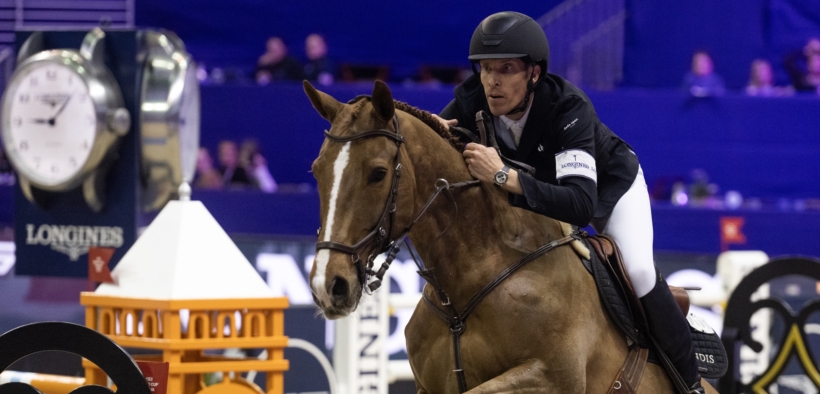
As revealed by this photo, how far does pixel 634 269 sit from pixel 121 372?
178cm

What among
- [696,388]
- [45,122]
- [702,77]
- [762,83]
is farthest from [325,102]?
[762,83]

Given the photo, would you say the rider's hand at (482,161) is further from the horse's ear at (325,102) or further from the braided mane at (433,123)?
the horse's ear at (325,102)

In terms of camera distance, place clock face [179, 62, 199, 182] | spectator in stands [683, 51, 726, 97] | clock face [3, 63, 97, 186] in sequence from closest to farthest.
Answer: clock face [3, 63, 97, 186]
clock face [179, 62, 199, 182]
spectator in stands [683, 51, 726, 97]

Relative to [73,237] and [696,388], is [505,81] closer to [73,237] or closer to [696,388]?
[696,388]

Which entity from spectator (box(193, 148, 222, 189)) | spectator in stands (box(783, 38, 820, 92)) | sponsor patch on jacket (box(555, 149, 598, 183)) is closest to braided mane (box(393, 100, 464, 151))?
sponsor patch on jacket (box(555, 149, 598, 183))

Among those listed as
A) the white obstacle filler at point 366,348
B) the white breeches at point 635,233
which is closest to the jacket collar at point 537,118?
the white breeches at point 635,233

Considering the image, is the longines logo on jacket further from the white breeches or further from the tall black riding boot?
the tall black riding boot

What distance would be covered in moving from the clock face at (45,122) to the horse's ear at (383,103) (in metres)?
2.88

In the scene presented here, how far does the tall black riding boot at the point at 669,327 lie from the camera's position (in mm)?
3383

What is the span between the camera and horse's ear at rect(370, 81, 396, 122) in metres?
2.73

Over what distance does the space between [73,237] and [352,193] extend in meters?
3.22

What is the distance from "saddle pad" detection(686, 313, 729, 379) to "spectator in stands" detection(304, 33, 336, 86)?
7.99 m

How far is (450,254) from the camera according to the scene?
9.96 feet

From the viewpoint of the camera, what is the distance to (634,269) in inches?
132
